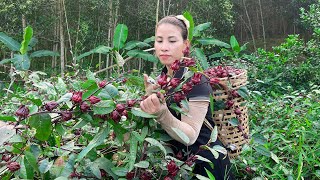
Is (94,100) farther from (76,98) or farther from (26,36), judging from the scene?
(26,36)

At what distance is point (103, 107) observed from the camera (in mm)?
891

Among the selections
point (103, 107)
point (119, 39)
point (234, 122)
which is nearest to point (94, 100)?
point (103, 107)

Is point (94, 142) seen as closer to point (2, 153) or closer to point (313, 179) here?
point (2, 153)

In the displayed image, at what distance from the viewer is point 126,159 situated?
108 centimetres

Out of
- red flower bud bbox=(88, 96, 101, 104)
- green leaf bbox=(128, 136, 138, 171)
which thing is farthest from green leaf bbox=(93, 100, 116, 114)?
green leaf bbox=(128, 136, 138, 171)

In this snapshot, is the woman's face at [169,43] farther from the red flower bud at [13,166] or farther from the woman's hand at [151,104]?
the red flower bud at [13,166]

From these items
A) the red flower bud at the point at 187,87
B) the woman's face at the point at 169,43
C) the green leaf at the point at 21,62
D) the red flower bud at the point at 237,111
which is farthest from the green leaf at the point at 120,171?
the red flower bud at the point at 237,111

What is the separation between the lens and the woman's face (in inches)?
53.4

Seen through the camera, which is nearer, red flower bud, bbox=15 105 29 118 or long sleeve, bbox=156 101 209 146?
red flower bud, bbox=15 105 29 118

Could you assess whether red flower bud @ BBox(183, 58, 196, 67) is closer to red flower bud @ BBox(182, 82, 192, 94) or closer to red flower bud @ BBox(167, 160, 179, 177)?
red flower bud @ BBox(182, 82, 192, 94)

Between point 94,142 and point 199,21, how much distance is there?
10.6 metres

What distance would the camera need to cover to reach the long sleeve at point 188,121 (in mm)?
1054

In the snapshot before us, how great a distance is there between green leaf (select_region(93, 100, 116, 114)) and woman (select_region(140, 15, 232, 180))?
211 mm

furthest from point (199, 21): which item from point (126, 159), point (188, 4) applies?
point (126, 159)
